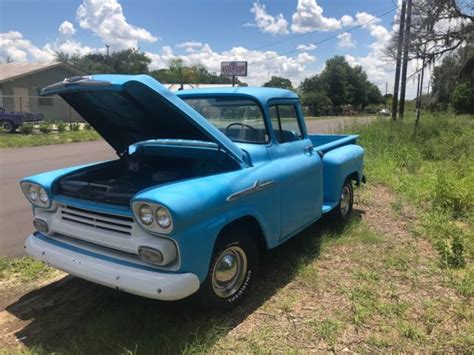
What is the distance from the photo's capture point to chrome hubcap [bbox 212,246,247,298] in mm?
3258

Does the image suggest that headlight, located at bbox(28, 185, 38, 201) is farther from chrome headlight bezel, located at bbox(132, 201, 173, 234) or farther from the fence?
the fence

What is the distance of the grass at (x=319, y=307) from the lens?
3045 mm

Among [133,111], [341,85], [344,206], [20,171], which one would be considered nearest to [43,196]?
[133,111]

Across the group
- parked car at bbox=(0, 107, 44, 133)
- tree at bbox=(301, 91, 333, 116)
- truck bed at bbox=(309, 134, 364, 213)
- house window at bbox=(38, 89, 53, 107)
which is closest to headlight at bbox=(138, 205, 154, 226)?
truck bed at bbox=(309, 134, 364, 213)

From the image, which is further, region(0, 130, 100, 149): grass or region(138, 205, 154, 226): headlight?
region(0, 130, 100, 149): grass

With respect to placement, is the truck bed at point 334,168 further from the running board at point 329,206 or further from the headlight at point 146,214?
the headlight at point 146,214

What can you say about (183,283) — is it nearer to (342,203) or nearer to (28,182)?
(28,182)

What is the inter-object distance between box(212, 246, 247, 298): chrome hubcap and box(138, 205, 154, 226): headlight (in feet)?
2.19

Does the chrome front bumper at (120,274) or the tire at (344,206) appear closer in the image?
A: the chrome front bumper at (120,274)

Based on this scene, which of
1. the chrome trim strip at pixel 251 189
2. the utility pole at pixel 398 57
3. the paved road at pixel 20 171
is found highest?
the utility pole at pixel 398 57

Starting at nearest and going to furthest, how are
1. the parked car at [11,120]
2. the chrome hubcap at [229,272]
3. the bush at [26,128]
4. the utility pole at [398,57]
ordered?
the chrome hubcap at [229,272] → the utility pole at [398,57] → the bush at [26,128] → the parked car at [11,120]

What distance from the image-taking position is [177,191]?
2.86 meters

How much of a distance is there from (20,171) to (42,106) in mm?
20796

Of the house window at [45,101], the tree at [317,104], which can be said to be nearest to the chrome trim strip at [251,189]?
the house window at [45,101]
